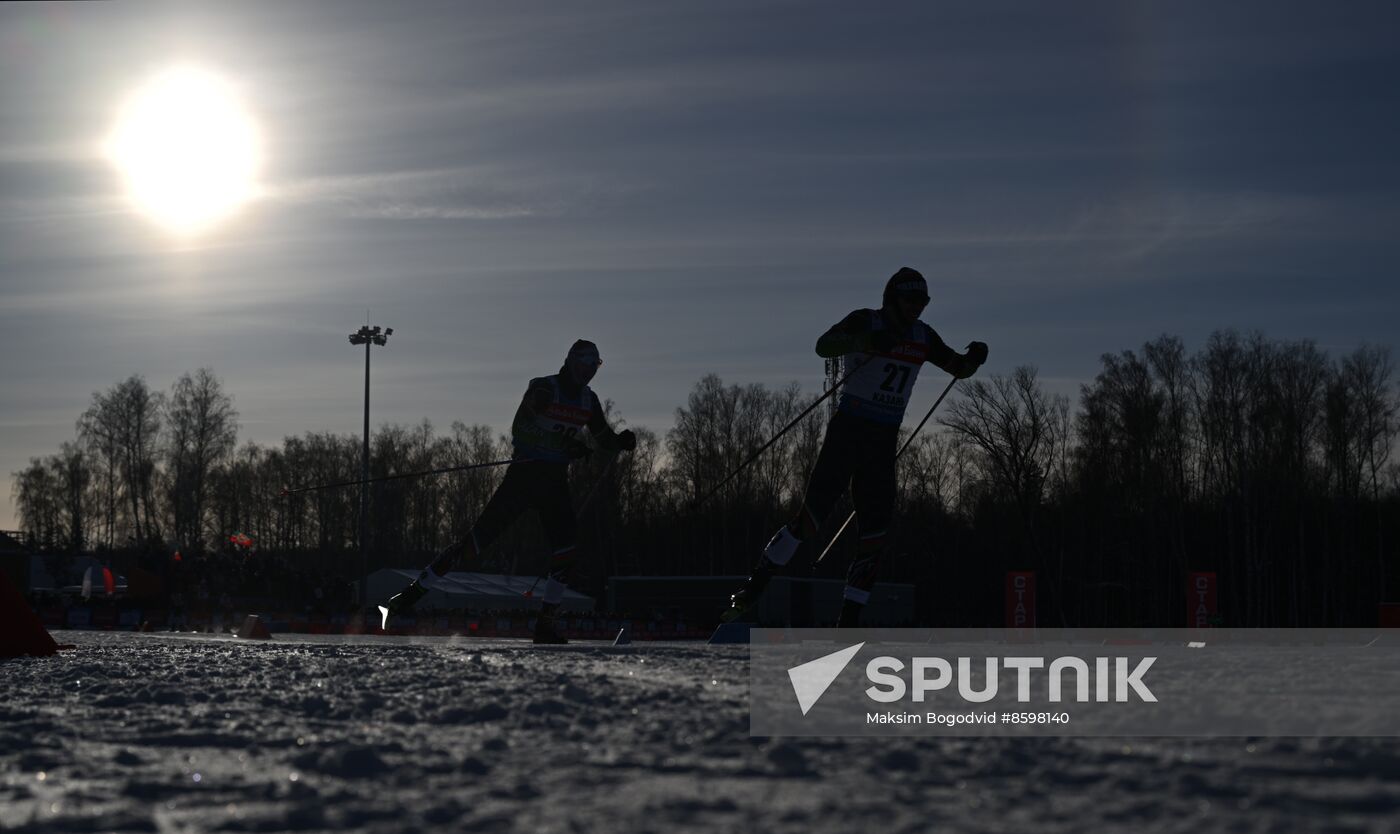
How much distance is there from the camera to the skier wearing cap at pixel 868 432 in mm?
8883

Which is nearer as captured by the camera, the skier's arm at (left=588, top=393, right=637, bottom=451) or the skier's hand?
the skier's hand

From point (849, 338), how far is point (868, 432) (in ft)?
2.14

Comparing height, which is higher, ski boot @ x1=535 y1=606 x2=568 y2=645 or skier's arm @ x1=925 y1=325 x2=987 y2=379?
skier's arm @ x1=925 y1=325 x2=987 y2=379

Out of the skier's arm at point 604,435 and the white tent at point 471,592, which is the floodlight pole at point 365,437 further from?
the skier's arm at point 604,435

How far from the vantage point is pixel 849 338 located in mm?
8703

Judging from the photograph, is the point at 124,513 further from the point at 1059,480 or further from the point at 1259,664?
the point at 1259,664

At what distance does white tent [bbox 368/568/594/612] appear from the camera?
52.1 metres

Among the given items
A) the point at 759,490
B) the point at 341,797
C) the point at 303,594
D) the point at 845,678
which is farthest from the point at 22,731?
the point at 759,490

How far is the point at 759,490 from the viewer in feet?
260

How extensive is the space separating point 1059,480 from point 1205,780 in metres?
65.0

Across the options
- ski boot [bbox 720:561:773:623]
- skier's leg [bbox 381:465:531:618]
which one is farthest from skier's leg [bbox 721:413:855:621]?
skier's leg [bbox 381:465:531:618]

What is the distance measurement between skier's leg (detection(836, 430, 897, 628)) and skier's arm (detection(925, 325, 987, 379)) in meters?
0.64

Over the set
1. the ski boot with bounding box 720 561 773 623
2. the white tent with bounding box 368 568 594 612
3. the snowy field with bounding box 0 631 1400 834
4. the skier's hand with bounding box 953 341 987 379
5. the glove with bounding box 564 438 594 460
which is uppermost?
the skier's hand with bounding box 953 341 987 379

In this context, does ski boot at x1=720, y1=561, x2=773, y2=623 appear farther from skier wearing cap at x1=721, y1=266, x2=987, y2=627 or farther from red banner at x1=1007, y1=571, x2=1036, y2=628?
red banner at x1=1007, y1=571, x2=1036, y2=628
